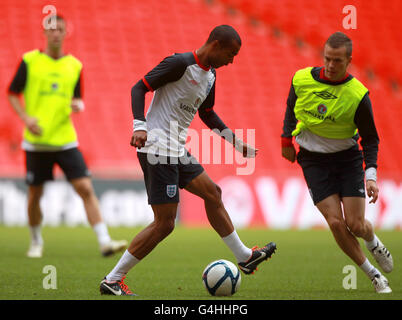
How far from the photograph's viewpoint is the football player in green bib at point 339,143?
18.3 feet

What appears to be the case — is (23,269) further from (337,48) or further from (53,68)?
(337,48)

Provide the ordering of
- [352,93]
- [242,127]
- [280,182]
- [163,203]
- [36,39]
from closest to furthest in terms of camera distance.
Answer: [163,203] < [352,93] < [280,182] < [242,127] < [36,39]

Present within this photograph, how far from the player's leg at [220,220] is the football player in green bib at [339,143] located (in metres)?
0.62

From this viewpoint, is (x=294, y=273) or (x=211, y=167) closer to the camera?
(x=294, y=273)

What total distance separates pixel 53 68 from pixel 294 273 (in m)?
3.42

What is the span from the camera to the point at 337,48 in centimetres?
542

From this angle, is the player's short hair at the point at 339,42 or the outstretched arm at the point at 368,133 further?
the outstretched arm at the point at 368,133

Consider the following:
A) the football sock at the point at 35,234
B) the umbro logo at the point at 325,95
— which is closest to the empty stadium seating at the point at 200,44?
the football sock at the point at 35,234

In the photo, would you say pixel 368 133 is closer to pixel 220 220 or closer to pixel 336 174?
pixel 336 174

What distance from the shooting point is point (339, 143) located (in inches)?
231

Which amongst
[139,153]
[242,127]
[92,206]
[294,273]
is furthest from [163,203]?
[242,127]

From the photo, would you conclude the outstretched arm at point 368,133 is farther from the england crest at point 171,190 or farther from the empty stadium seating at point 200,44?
the empty stadium seating at point 200,44

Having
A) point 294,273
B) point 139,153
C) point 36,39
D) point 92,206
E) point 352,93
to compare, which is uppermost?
point 36,39

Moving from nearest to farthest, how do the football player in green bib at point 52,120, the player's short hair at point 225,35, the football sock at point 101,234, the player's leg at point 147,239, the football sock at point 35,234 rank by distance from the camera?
the player's short hair at point 225,35 < the player's leg at point 147,239 < the football sock at point 101,234 < the football player in green bib at point 52,120 < the football sock at point 35,234
